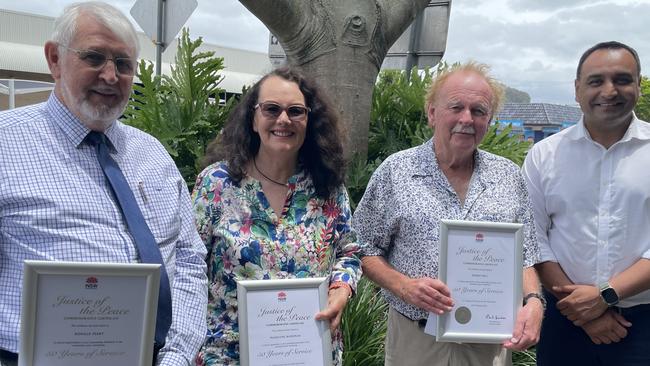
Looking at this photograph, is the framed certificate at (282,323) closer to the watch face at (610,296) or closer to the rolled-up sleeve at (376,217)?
the rolled-up sleeve at (376,217)

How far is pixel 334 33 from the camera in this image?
213 inches

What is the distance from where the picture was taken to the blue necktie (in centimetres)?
233

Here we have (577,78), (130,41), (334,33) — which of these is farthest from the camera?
(334,33)

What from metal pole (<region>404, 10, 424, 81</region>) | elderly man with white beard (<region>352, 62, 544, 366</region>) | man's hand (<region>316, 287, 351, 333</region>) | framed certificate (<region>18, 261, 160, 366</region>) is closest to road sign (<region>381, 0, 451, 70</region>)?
metal pole (<region>404, 10, 424, 81</region>)

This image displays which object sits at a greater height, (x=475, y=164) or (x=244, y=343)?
(x=475, y=164)

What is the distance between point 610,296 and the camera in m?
3.23

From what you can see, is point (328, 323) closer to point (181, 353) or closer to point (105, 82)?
point (181, 353)

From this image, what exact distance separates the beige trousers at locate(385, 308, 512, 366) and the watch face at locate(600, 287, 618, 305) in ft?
2.00

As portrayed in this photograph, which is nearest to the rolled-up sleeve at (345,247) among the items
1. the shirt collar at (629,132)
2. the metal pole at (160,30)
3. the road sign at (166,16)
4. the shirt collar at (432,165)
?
the shirt collar at (432,165)

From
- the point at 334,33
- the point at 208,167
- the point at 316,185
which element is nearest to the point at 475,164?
the point at 316,185

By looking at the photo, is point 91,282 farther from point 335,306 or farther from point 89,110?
point 335,306

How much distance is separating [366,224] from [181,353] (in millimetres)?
1165

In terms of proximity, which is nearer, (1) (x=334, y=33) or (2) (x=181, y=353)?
(2) (x=181, y=353)

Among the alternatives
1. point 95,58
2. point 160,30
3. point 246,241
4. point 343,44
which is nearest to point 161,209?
point 246,241
